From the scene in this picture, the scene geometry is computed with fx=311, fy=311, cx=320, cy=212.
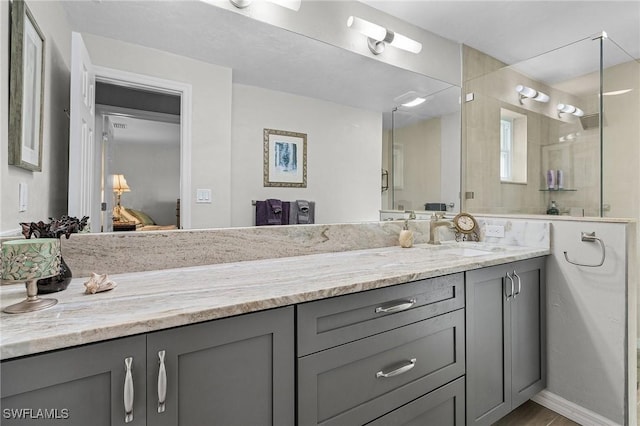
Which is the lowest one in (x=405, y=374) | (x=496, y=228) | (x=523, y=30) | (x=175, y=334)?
(x=405, y=374)

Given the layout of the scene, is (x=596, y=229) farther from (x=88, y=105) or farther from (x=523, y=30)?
(x=88, y=105)

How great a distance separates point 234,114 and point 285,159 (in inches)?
12.4

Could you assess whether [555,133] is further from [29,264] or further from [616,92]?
[29,264]

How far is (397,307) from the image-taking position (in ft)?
3.82

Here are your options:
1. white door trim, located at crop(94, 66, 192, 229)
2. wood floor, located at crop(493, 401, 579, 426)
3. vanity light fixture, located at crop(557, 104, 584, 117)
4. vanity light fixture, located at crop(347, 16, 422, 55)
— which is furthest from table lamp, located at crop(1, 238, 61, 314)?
vanity light fixture, located at crop(557, 104, 584, 117)

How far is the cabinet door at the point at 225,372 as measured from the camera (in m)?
0.75

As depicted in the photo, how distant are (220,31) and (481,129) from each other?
2033 mm

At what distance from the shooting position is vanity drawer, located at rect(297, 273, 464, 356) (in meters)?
0.97

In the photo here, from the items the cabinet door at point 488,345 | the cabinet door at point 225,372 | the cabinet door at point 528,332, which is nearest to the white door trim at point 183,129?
the cabinet door at point 225,372

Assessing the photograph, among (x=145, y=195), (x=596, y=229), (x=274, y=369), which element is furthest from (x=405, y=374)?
(x=596, y=229)

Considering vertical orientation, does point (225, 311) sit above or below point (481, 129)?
below

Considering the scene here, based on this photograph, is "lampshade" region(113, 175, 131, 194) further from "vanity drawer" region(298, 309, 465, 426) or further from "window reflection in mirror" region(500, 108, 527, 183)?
"window reflection in mirror" region(500, 108, 527, 183)

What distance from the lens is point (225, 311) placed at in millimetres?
809

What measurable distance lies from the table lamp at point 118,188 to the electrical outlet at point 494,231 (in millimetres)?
2153
